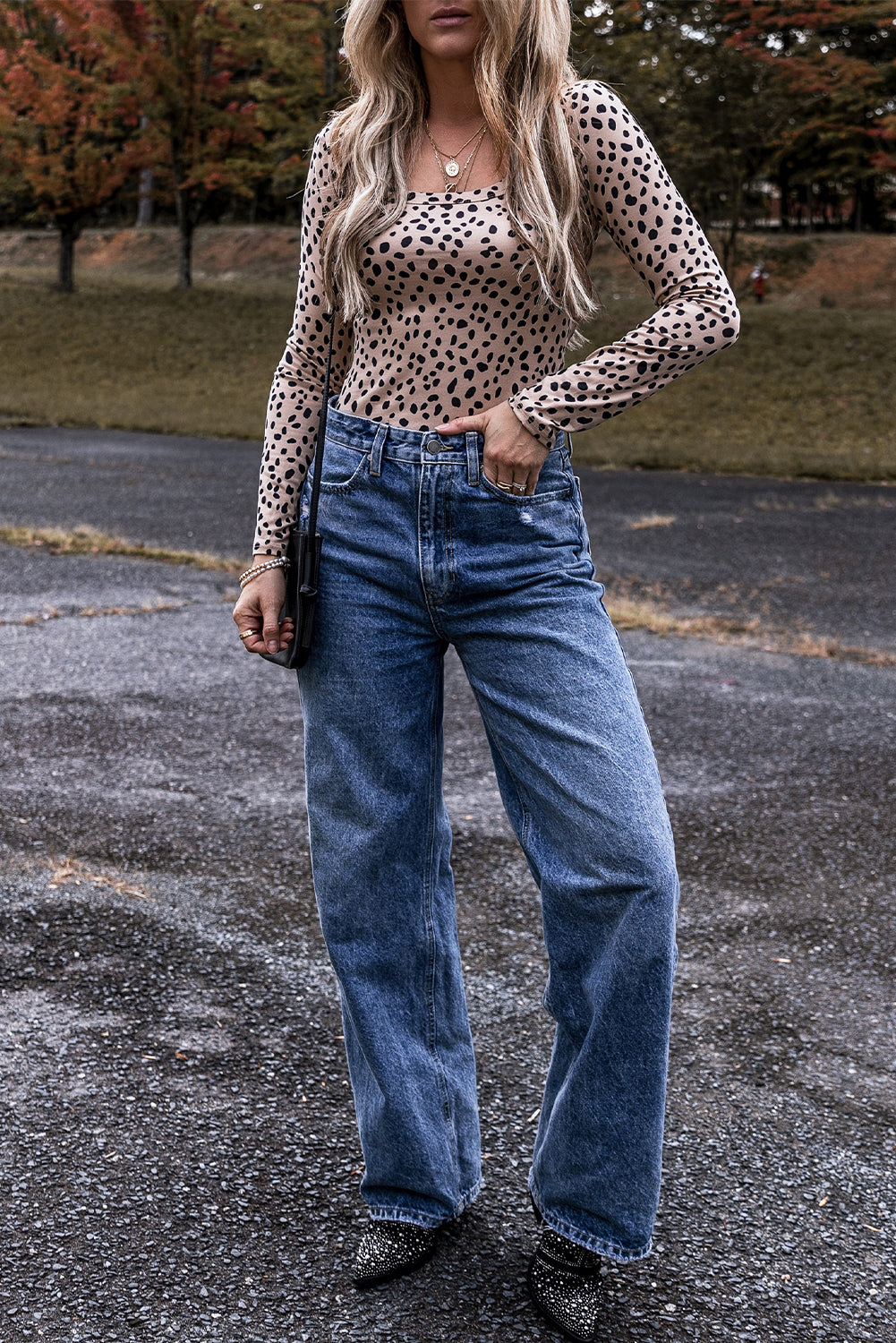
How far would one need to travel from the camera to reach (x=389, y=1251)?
221cm

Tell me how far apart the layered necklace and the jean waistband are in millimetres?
360

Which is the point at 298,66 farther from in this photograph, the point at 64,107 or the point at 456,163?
the point at 456,163

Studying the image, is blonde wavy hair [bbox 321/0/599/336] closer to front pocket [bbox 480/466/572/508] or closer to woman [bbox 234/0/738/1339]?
woman [bbox 234/0/738/1339]

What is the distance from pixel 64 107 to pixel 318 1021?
2878cm

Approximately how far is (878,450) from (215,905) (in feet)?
43.5

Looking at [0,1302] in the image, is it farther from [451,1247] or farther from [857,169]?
[857,169]

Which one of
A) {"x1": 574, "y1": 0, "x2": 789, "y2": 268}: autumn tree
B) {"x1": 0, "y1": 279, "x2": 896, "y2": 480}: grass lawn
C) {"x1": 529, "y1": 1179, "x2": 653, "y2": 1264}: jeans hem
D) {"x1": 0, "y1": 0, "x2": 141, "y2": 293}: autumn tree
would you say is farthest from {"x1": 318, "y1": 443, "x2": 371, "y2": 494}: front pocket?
{"x1": 0, "y1": 0, "x2": 141, "y2": 293}: autumn tree

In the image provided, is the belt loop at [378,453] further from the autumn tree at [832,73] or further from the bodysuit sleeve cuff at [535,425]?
the autumn tree at [832,73]

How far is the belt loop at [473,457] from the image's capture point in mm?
1981

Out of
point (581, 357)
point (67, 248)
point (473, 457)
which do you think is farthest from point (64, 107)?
point (473, 457)

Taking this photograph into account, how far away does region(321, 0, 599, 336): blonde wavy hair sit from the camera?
1970 millimetres

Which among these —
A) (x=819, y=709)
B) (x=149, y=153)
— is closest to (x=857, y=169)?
(x=149, y=153)

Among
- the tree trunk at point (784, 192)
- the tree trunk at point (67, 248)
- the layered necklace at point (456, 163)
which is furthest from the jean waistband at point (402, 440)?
the tree trunk at point (784, 192)

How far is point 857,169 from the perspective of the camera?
93.8 feet
